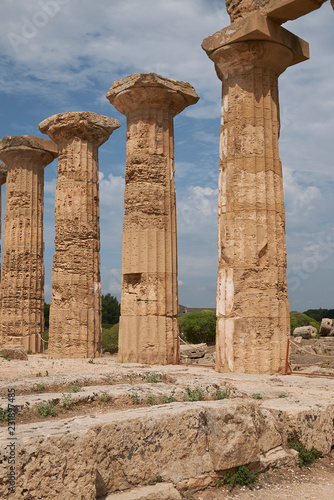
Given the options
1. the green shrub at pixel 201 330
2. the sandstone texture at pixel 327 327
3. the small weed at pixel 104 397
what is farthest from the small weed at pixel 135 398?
the green shrub at pixel 201 330

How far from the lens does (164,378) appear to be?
24.0 ft

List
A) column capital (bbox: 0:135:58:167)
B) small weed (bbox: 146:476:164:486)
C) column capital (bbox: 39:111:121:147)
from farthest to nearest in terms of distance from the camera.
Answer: column capital (bbox: 0:135:58:167) → column capital (bbox: 39:111:121:147) → small weed (bbox: 146:476:164:486)

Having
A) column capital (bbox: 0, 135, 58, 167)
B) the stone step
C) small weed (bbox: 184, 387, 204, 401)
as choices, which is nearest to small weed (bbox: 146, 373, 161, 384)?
small weed (bbox: 184, 387, 204, 401)

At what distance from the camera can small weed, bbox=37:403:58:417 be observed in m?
4.83

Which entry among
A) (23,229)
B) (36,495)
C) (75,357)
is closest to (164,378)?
(36,495)

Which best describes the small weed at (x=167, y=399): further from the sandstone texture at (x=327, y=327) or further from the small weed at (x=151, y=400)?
the sandstone texture at (x=327, y=327)

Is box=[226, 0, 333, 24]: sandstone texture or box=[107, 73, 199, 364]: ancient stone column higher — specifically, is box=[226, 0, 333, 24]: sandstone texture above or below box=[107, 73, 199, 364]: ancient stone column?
above

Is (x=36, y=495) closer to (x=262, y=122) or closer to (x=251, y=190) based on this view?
(x=251, y=190)

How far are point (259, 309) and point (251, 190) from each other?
87.1 inches

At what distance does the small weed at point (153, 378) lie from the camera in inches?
273

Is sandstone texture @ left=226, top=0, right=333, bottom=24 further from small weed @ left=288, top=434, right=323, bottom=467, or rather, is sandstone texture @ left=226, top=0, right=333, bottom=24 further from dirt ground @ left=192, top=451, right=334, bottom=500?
dirt ground @ left=192, top=451, right=334, bottom=500

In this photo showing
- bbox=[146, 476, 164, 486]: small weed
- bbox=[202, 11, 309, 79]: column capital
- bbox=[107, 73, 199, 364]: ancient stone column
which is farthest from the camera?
bbox=[107, 73, 199, 364]: ancient stone column

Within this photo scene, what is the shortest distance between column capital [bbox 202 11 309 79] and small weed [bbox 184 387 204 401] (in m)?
6.71

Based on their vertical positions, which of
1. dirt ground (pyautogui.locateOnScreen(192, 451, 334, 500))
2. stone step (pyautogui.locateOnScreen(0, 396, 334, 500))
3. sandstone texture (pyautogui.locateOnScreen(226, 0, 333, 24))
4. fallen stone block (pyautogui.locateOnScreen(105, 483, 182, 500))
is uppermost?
sandstone texture (pyautogui.locateOnScreen(226, 0, 333, 24))
